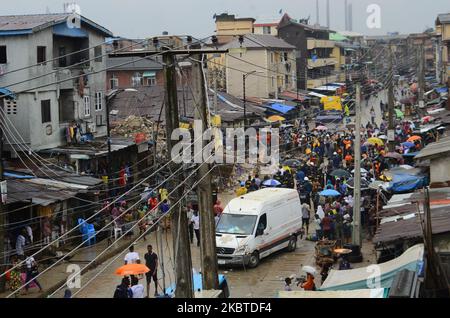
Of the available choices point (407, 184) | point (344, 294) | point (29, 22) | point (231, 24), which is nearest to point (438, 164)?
point (407, 184)

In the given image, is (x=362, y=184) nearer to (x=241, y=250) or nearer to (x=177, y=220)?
(x=241, y=250)

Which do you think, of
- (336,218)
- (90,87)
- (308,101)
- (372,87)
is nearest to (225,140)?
(90,87)

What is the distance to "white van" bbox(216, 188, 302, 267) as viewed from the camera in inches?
874

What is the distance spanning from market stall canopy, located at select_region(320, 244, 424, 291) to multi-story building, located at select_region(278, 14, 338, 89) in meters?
64.9

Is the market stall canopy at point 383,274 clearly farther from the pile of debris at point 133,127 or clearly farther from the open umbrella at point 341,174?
the pile of debris at point 133,127

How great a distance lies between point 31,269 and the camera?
19562mm

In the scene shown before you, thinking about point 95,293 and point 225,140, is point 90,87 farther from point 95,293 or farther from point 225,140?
point 95,293

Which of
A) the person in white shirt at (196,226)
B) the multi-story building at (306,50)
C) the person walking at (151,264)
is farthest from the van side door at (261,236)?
the multi-story building at (306,50)

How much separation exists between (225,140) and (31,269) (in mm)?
20176

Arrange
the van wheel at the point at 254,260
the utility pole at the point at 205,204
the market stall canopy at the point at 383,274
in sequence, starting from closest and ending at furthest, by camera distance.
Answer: the market stall canopy at the point at 383,274 < the utility pole at the point at 205,204 < the van wheel at the point at 254,260

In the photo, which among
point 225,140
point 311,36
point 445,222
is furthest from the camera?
point 311,36

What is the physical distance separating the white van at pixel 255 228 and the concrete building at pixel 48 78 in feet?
25.4

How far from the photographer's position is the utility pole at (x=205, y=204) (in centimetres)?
1631
